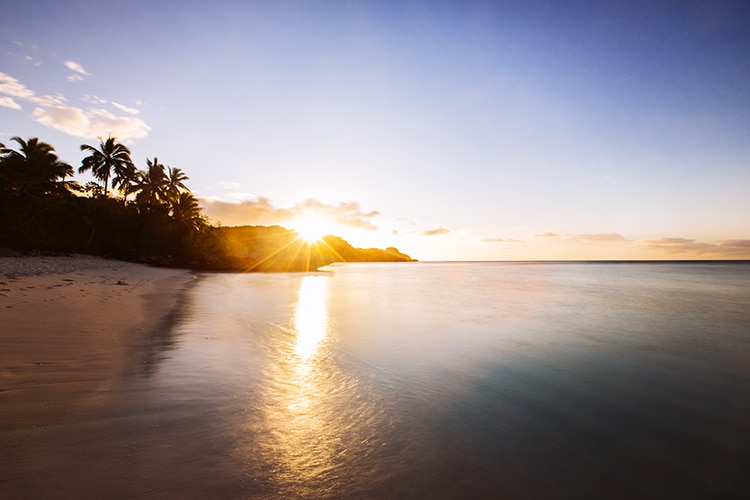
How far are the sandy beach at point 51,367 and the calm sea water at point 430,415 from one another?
531 millimetres

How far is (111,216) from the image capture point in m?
40.3

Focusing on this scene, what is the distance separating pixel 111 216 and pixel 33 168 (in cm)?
868

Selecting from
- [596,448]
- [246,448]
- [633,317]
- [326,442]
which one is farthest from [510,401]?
[633,317]

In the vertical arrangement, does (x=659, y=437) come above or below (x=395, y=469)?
below

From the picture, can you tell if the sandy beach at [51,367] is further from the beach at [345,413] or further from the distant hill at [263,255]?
the distant hill at [263,255]

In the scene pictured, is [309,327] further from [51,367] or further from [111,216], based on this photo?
[111,216]

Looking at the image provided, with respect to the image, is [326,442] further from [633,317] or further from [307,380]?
[633,317]

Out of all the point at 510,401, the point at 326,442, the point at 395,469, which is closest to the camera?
the point at 395,469

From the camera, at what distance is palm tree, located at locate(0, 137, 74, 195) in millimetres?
31438

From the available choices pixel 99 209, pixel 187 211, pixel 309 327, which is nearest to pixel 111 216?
pixel 99 209

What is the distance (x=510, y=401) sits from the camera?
6004 mm

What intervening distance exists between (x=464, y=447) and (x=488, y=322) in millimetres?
11086

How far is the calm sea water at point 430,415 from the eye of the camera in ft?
11.4

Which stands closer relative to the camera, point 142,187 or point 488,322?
point 488,322
